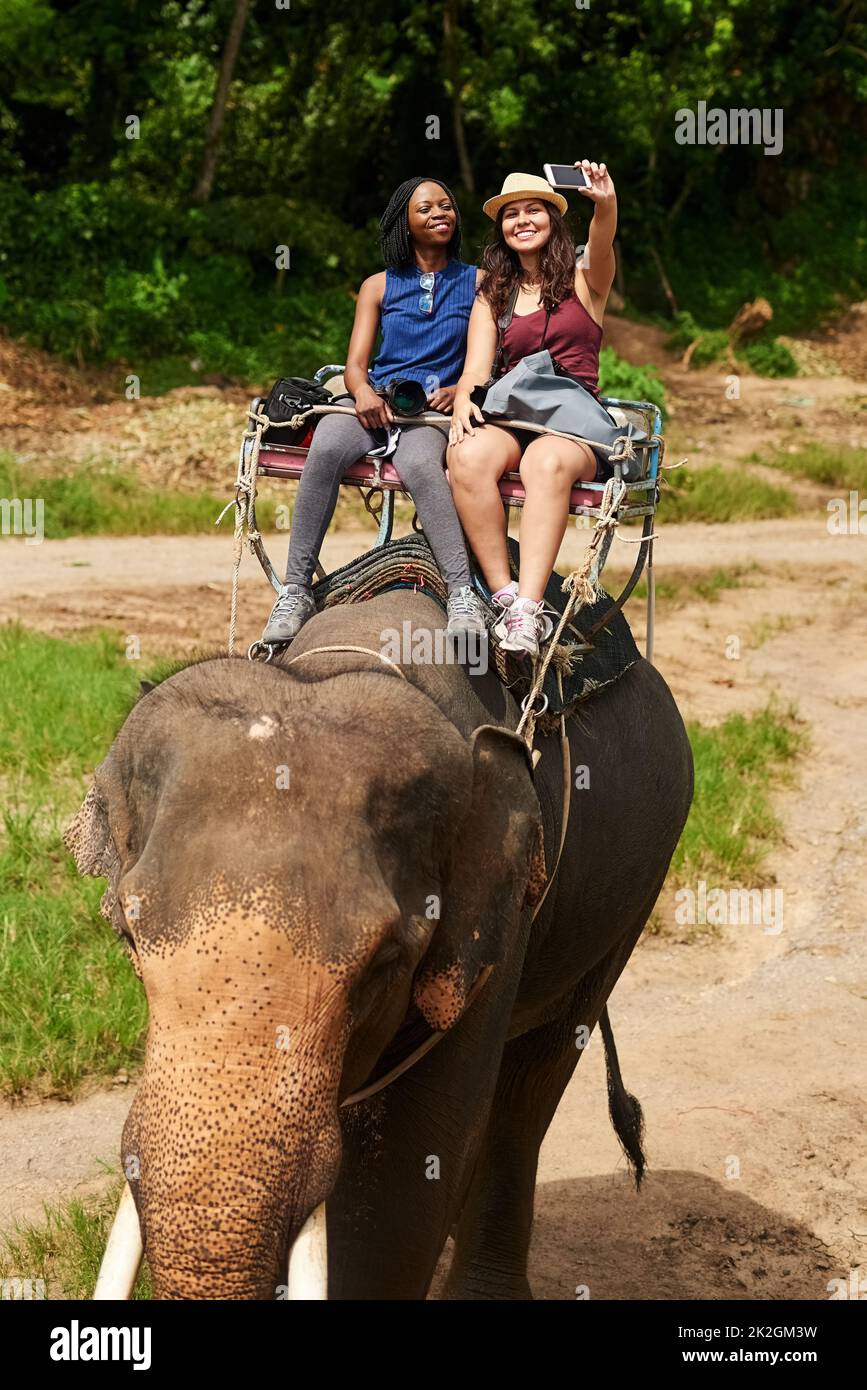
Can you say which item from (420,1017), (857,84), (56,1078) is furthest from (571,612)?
(857,84)

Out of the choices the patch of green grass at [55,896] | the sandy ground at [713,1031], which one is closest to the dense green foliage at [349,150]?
the sandy ground at [713,1031]

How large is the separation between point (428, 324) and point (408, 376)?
6.5 inches

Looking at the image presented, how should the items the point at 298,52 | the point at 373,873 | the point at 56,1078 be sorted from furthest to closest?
the point at 298,52 < the point at 56,1078 < the point at 373,873

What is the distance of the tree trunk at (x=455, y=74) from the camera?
72.4 feet

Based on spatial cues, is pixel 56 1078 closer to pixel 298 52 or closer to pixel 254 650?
pixel 254 650

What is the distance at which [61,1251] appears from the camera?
196 inches

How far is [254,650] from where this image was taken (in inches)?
161

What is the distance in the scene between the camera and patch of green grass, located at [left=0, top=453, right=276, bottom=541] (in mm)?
14031

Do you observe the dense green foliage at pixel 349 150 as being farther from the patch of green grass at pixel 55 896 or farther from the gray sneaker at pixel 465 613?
the gray sneaker at pixel 465 613

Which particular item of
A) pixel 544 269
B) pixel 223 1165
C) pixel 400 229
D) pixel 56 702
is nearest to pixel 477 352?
pixel 544 269

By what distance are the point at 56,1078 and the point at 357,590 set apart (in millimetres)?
2807

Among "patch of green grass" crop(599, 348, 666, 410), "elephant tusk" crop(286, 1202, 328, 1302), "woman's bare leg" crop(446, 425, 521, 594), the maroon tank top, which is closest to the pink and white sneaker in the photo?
"woman's bare leg" crop(446, 425, 521, 594)

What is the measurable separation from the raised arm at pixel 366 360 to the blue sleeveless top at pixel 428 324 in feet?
0.14

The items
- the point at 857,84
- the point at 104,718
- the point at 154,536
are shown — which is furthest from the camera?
the point at 857,84
